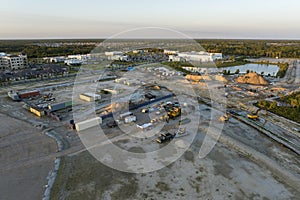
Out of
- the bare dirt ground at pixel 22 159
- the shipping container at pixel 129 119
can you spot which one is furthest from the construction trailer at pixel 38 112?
the shipping container at pixel 129 119

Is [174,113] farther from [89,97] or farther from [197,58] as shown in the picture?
[197,58]

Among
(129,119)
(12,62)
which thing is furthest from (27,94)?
(12,62)

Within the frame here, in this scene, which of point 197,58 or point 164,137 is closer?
point 164,137

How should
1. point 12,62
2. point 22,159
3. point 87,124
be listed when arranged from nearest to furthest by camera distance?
point 22,159, point 87,124, point 12,62

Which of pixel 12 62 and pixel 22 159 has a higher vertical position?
pixel 12 62

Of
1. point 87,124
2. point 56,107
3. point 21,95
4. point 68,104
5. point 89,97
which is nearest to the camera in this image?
point 87,124

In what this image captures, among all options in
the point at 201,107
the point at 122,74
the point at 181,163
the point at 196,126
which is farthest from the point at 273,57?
the point at 181,163

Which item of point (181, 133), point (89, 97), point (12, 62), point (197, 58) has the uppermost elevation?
point (197, 58)
